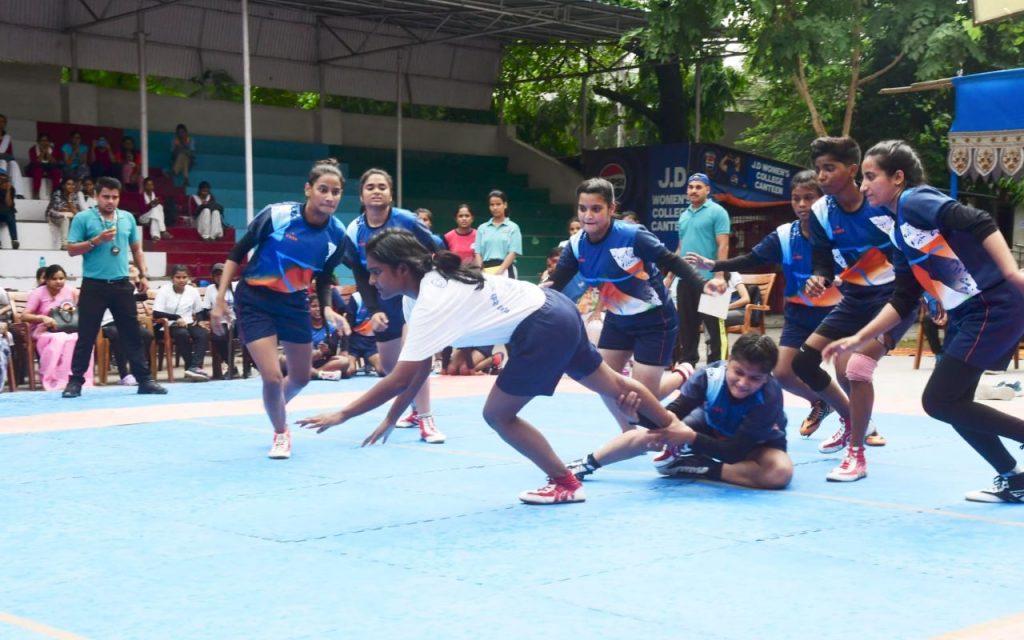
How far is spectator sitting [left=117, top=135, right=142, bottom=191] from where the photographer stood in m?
21.0

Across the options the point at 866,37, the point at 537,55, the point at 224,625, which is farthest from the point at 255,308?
the point at 537,55

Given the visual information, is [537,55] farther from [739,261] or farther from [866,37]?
[739,261]

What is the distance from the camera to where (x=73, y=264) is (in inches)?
712

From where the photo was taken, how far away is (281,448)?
800cm

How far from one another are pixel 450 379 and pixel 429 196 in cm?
1345

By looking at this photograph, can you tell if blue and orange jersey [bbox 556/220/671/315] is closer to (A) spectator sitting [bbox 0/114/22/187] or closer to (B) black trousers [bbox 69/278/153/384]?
(B) black trousers [bbox 69/278/153/384]

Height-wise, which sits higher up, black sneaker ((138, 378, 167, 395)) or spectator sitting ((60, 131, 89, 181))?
spectator sitting ((60, 131, 89, 181))

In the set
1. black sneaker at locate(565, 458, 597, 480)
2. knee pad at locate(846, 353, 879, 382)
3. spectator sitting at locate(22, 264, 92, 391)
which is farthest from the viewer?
spectator sitting at locate(22, 264, 92, 391)

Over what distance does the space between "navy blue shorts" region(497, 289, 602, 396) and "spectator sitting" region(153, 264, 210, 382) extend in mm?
8837

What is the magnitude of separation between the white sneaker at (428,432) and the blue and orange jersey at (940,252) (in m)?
3.67

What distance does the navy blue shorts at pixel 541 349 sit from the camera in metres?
5.86

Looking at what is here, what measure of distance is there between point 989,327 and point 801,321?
2.11 m

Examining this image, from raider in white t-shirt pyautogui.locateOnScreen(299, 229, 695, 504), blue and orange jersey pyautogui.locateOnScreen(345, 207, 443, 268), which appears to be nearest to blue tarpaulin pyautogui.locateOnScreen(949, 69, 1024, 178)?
blue and orange jersey pyautogui.locateOnScreen(345, 207, 443, 268)

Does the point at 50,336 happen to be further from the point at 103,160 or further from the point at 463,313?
the point at 103,160
